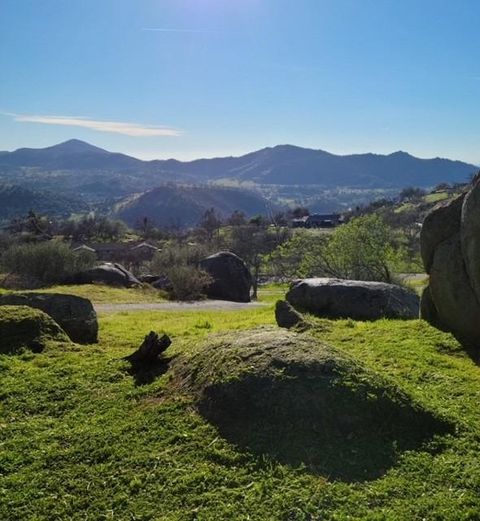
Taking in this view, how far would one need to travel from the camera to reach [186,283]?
42281 millimetres

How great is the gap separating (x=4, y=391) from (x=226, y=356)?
4.19m

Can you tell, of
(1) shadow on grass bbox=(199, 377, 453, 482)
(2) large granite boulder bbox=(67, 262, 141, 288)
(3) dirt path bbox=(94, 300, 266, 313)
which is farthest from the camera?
(2) large granite boulder bbox=(67, 262, 141, 288)

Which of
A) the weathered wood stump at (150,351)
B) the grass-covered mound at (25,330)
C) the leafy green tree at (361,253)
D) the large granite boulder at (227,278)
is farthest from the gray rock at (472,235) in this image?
the large granite boulder at (227,278)

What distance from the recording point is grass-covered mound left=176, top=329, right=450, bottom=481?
7.23 m

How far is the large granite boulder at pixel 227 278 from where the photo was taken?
4562cm

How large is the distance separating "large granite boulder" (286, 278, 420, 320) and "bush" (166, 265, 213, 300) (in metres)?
22.1

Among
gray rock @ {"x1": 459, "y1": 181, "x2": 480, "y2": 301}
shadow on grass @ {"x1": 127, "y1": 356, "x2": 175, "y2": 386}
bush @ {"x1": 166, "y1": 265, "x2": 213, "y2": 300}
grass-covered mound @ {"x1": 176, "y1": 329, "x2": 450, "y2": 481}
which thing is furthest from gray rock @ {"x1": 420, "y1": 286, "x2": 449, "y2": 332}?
bush @ {"x1": 166, "y1": 265, "x2": 213, "y2": 300}

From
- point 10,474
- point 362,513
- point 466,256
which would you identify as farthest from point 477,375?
point 10,474

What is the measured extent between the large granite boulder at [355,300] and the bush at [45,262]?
30.5 metres

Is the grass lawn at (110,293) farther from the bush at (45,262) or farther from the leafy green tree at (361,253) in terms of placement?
the leafy green tree at (361,253)

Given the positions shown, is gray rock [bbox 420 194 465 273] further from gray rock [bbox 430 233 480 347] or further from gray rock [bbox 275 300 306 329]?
gray rock [bbox 275 300 306 329]

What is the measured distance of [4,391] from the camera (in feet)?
32.4

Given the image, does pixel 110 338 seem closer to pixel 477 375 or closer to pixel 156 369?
pixel 156 369

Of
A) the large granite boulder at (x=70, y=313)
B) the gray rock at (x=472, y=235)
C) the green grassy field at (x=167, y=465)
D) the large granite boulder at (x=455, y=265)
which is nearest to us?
the green grassy field at (x=167, y=465)
